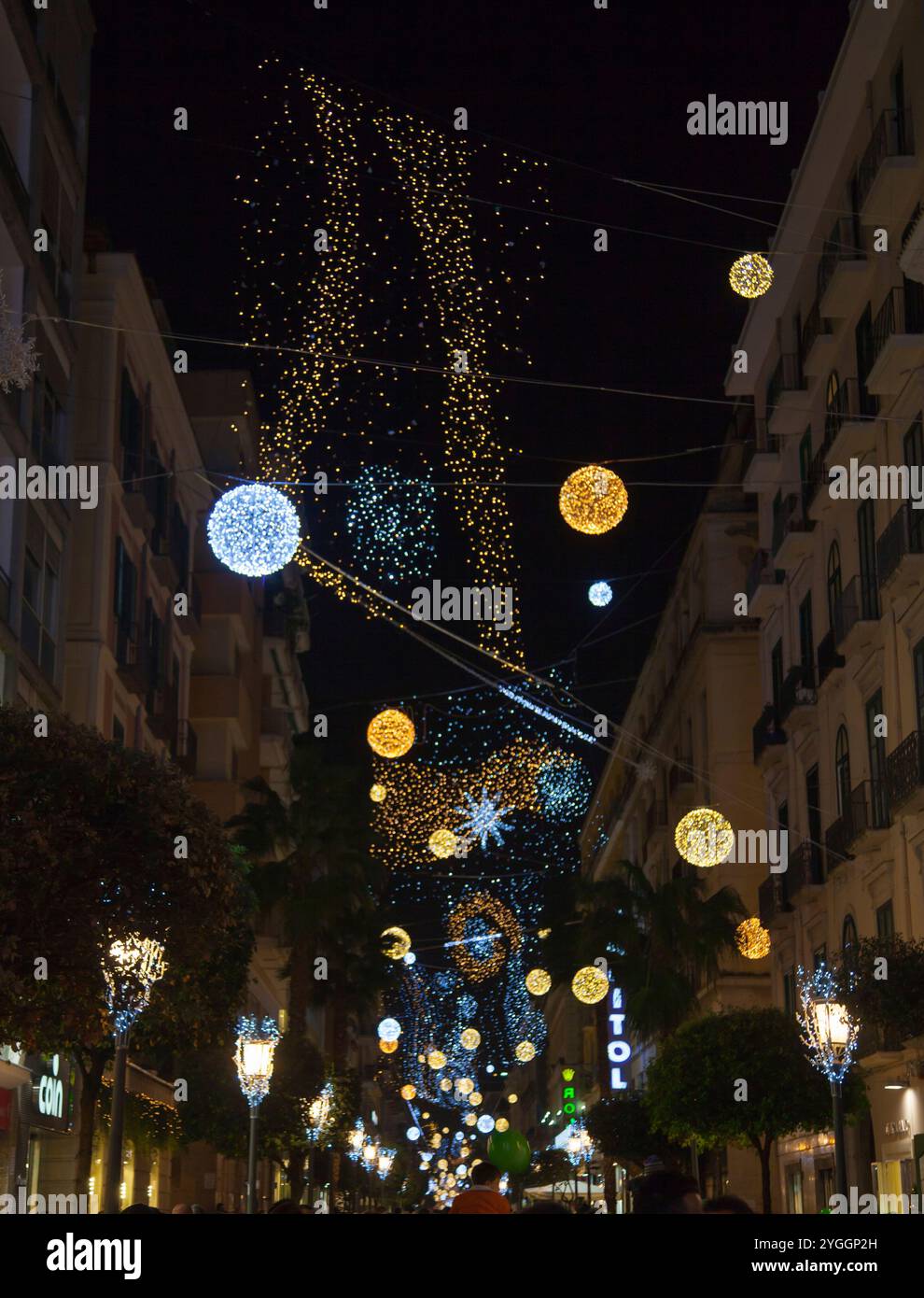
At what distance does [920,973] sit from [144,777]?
14407mm

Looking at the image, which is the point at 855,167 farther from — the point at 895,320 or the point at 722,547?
the point at 722,547

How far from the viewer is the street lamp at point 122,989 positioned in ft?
59.0

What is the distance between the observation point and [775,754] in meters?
42.1

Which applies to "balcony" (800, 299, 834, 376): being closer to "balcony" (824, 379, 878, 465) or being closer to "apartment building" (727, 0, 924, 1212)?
"apartment building" (727, 0, 924, 1212)

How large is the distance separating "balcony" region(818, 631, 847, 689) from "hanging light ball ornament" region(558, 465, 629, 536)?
10829mm

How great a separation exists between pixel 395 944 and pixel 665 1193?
A: 1875 inches

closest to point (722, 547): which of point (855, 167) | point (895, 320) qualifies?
point (855, 167)

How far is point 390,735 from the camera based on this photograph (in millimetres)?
35844

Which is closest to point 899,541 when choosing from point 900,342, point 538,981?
point 900,342

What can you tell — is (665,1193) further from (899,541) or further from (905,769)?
(899,541)

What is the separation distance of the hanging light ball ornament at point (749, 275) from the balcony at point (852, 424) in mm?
6690

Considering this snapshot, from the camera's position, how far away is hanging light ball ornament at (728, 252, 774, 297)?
25.6m

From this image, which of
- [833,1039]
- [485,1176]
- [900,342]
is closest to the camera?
[485,1176]

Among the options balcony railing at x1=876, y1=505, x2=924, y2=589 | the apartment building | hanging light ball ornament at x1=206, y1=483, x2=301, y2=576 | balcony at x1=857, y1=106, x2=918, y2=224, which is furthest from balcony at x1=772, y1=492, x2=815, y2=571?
hanging light ball ornament at x1=206, y1=483, x2=301, y2=576
